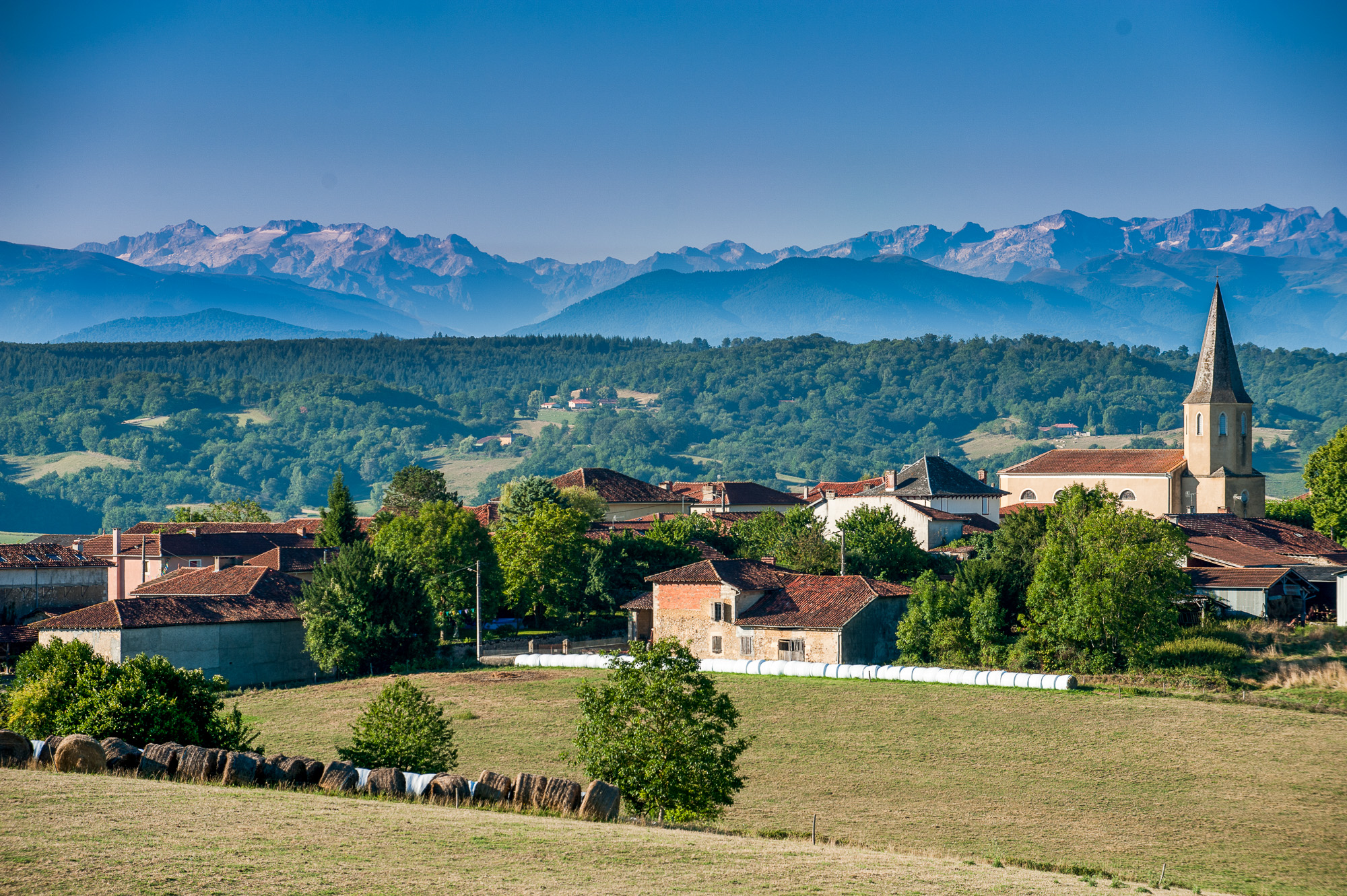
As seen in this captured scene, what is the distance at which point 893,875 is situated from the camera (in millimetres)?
19781

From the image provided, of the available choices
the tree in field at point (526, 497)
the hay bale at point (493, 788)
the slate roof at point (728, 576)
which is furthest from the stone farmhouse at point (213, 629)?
the hay bale at point (493, 788)

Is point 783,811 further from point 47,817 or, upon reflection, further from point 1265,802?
point 47,817

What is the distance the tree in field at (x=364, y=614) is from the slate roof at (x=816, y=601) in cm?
1448

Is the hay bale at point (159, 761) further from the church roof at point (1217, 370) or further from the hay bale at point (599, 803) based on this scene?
the church roof at point (1217, 370)

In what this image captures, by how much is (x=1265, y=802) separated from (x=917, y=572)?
35685 mm

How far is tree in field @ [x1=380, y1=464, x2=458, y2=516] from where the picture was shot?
320 feet

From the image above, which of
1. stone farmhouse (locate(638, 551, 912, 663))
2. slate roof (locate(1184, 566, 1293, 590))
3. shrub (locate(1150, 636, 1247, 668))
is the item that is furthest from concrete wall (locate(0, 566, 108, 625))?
slate roof (locate(1184, 566, 1293, 590))

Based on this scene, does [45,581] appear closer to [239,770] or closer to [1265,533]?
[239,770]

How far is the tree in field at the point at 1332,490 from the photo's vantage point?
84.9 m

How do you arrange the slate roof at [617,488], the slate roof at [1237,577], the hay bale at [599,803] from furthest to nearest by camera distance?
the slate roof at [617,488] < the slate roof at [1237,577] < the hay bale at [599,803]

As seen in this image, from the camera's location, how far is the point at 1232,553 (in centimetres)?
6538

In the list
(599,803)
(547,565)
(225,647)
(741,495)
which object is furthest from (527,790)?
(741,495)

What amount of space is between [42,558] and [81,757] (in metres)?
58.4

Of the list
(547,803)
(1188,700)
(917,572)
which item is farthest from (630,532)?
(547,803)
